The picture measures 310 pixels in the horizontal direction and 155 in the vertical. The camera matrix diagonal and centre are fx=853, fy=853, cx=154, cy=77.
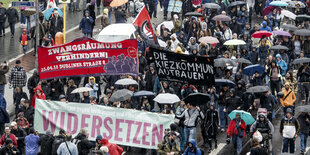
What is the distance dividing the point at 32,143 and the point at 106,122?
225cm

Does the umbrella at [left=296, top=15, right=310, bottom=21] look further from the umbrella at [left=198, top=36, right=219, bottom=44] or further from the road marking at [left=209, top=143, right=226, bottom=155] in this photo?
the road marking at [left=209, top=143, right=226, bottom=155]

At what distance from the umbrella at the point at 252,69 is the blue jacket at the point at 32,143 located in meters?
8.37

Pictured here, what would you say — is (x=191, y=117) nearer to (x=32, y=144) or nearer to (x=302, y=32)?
(x=32, y=144)

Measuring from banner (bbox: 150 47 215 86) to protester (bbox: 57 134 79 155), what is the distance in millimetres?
4861

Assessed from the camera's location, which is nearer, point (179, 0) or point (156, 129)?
point (156, 129)

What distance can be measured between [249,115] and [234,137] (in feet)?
2.50

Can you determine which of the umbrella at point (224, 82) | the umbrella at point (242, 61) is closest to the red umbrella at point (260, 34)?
the umbrella at point (242, 61)

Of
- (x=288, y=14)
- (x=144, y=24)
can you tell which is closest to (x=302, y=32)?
(x=288, y=14)

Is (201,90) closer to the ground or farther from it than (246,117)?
farther from it

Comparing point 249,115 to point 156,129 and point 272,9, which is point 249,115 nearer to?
point 156,129

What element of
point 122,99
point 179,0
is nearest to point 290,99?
point 122,99

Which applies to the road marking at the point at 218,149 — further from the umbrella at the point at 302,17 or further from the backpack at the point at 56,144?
the umbrella at the point at 302,17

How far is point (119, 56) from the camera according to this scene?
25.3m

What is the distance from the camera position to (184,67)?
2467 cm
